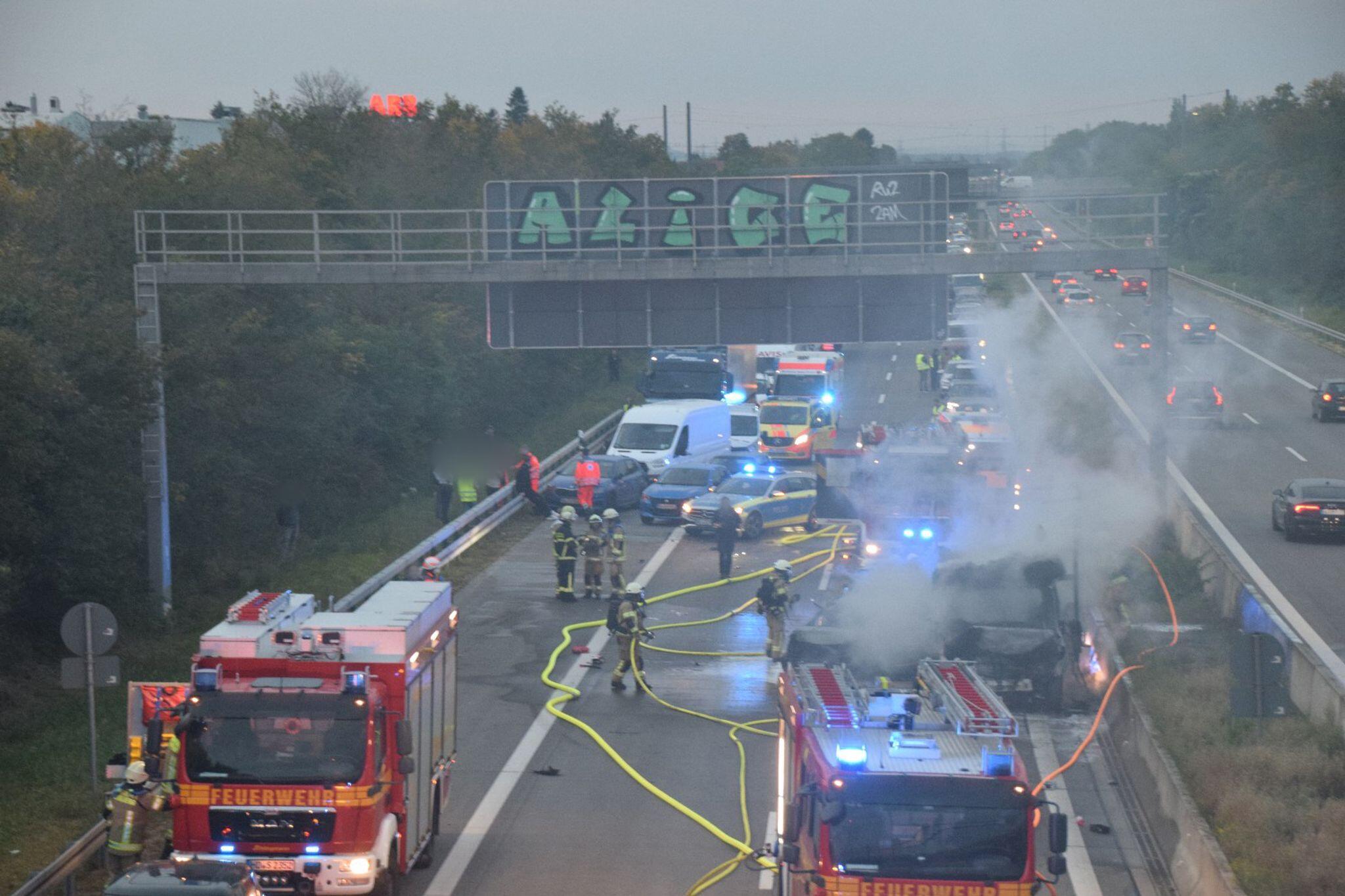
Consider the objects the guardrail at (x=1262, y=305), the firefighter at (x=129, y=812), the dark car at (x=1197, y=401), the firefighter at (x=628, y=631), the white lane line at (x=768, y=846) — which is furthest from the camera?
the guardrail at (x=1262, y=305)

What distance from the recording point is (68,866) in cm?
1171

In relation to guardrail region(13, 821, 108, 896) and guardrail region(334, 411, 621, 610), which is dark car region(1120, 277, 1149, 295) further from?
guardrail region(13, 821, 108, 896)

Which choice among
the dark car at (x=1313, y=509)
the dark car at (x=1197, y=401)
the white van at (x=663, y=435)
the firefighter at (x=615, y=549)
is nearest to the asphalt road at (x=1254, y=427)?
the dark car at (x=1313, y=509)

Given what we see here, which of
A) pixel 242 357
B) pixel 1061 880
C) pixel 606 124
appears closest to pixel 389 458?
pixel 242 357

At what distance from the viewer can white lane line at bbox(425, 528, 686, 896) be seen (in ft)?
43.4

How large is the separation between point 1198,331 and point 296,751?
6144 centimetres

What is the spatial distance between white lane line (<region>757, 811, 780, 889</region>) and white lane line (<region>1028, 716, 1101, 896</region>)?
8.38 feet

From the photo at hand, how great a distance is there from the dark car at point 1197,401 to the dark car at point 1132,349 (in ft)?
24.1

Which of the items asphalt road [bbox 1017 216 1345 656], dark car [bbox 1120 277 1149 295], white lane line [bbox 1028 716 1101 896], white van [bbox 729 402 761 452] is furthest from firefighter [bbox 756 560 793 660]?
dark car [bbox 1120 277 1149 295]

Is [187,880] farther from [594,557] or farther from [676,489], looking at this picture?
[676,489]

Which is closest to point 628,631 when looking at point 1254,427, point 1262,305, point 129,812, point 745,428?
point 129,812

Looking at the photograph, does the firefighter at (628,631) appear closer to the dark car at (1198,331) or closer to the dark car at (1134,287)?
the dark car at (1198,331)

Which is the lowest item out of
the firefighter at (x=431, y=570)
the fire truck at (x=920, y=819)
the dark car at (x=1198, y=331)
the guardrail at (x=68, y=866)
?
the guardrail at (x=68, y=866)

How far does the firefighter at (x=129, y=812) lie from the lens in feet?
38.6
